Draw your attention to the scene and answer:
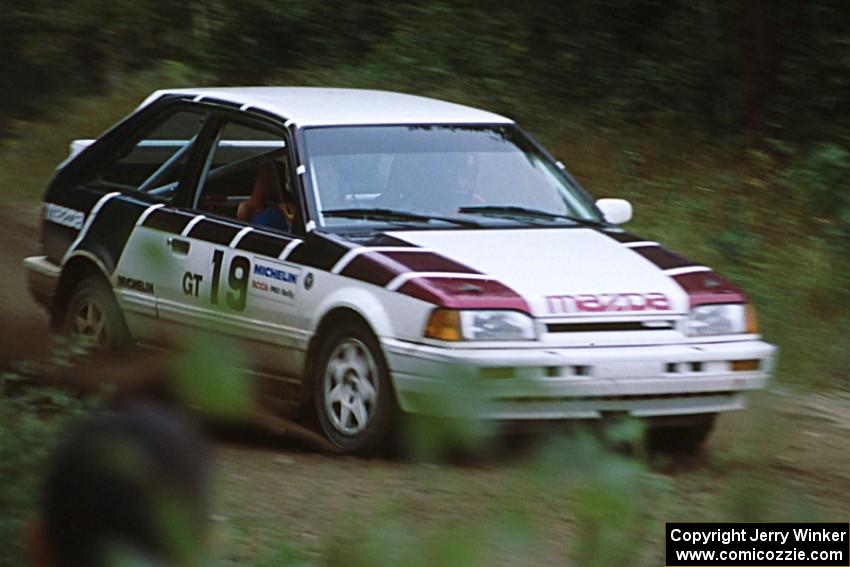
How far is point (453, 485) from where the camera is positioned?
6.64 ft

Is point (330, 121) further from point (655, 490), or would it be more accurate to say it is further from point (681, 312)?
point (655, 490)

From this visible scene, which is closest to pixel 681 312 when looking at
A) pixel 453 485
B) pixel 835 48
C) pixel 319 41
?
pixel 453 485

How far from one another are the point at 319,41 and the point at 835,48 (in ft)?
20.6

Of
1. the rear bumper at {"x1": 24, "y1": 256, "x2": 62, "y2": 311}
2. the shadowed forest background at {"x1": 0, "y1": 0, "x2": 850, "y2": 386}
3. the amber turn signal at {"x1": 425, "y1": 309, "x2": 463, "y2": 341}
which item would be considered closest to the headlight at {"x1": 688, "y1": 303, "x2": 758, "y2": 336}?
the amber turn signal at {"x1": 425, "y1": 309, "x2": 463, "y2": 341}

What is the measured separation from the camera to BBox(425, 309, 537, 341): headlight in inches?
241

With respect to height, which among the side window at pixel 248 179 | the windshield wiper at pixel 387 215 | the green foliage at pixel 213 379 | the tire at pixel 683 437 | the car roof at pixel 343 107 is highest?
the car roof at pixel 343 107

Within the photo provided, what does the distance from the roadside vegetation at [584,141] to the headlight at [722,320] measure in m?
0.25

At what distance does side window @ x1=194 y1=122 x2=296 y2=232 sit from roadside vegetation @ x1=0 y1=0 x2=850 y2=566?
7.76 ft

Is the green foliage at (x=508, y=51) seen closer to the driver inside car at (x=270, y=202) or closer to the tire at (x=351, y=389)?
the driver inside car at (x=270, y=202)

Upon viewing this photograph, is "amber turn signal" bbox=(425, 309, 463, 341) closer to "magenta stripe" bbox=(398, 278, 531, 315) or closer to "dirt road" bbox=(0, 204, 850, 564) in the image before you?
"magenta stripe" bbox=(398, 278, 531, 315)

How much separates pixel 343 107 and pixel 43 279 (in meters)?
1.85

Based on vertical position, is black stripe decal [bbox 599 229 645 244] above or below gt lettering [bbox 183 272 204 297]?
above

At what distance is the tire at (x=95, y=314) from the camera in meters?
7.68

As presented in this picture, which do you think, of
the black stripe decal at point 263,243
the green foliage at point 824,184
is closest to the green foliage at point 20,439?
the black stripe decal at point 263,243
